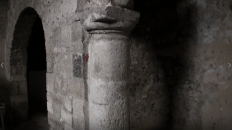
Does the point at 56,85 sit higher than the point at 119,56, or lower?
lower

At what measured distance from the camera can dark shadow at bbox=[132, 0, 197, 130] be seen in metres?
2.88

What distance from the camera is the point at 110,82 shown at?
186cm

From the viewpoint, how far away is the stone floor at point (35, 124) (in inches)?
180

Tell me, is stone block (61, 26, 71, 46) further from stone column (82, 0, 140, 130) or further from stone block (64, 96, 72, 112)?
stone block (64, 96, 72, 112)

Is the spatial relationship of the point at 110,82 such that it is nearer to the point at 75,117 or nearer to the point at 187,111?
the point at 75,117

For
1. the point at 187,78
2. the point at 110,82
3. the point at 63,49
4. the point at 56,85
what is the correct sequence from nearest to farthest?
the point at 110,82, the point at 63,49, the point at 56,85, the point at 187,78

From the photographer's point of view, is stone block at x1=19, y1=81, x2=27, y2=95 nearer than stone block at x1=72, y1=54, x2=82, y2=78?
No

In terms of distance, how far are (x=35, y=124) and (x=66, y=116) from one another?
2769mm

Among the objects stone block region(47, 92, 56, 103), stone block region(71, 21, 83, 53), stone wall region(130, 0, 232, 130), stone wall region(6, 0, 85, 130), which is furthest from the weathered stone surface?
stone wall region(130, 0, 232, 130)

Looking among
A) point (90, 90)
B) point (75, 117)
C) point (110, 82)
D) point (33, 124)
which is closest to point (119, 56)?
point (110, 82)

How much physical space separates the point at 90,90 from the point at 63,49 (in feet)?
2.56

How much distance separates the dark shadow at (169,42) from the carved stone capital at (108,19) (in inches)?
37.8

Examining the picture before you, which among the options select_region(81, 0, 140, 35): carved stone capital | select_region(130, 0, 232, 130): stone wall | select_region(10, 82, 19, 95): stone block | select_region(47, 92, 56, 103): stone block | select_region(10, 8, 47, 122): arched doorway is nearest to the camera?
select_region(81, 0, 140, 35): carved stone capital

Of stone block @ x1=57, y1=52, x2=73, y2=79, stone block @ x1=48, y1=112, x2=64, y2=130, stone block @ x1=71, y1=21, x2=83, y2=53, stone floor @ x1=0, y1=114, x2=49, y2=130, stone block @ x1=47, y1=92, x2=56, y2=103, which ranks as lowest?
stone floor @ x1=0, y1=114, x2=49, y2=130
